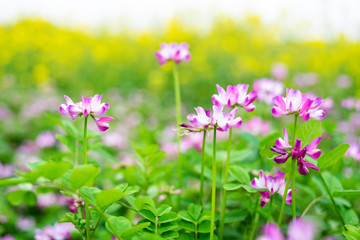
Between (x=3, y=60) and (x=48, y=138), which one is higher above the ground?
(x=3, y=60)

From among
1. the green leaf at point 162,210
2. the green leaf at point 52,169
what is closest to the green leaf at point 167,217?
the green leaf at point 162,210

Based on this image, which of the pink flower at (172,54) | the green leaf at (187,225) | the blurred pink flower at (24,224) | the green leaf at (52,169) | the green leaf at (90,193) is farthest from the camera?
the blurred pink flower at (24,224)

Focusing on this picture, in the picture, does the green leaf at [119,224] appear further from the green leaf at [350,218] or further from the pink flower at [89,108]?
the green leaf at [350,218]

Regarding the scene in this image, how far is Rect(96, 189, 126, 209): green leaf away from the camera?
0.69m

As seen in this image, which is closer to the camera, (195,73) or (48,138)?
(48,138)

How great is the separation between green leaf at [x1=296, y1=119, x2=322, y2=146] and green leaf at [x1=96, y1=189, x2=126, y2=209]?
434 mm

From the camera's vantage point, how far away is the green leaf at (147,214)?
81 centimetres

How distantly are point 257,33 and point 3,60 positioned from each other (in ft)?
15.0

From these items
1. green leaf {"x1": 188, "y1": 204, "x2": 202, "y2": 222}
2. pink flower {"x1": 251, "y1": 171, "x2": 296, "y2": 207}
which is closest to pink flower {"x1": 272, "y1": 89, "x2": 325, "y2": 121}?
pink flower {"x1": 251, "y1": 171, "x2": 296, "y2": 207}

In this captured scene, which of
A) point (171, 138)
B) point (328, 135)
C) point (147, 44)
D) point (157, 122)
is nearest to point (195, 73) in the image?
point (157, 122)

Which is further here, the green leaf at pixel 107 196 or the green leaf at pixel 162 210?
the green leaf at pixel 162 210

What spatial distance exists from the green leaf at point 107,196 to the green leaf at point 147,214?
12 cm

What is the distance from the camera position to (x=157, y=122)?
12.2ft

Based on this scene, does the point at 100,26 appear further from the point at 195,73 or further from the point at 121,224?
the point at 121,224
